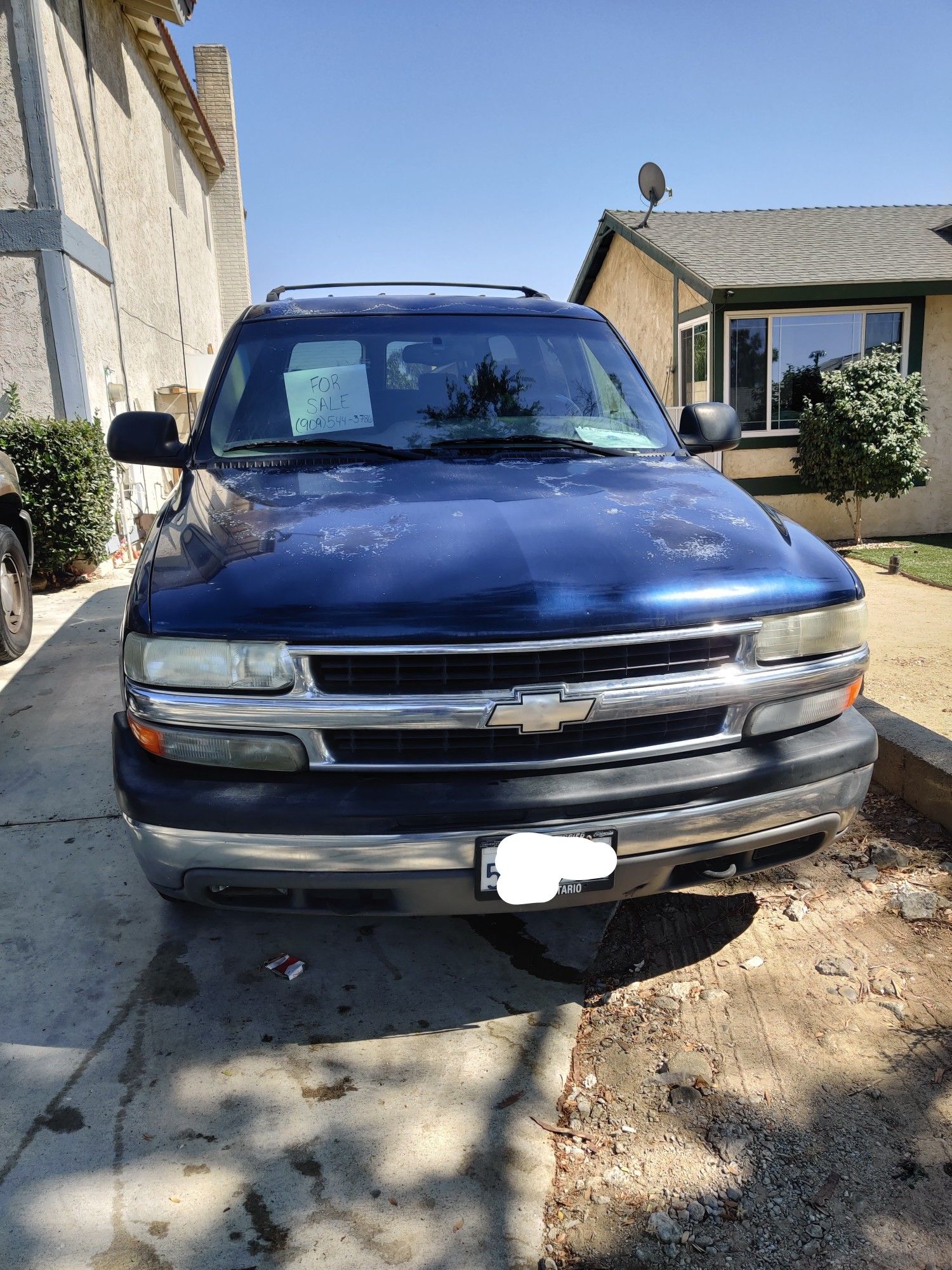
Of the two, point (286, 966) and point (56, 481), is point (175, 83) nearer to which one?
point (56, 481)

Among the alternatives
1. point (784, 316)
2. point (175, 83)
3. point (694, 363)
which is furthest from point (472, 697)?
point (175, 83)

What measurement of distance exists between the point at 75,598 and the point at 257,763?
6.52m

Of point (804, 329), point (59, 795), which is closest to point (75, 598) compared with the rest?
point (59, 795)

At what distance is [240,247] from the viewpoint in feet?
67.4

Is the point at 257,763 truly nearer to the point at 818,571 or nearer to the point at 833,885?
the point at 818,571

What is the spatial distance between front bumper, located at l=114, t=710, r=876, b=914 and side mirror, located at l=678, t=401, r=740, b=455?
5.82 ft

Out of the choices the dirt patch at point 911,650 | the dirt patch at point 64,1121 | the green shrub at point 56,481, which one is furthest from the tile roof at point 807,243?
the dirt patch at point 64,1121

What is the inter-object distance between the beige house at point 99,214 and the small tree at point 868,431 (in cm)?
857

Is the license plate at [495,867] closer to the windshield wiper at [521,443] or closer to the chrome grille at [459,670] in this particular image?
the chrome grille at [459,670]

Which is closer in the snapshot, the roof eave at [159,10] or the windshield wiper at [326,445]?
the windshield wiper at [326,445]

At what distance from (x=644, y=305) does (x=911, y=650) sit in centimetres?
1127

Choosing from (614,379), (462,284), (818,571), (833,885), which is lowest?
(833,885)

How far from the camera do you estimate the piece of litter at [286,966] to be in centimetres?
265

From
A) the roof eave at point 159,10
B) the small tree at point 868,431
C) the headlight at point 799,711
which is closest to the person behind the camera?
the headlight at point 799,711
